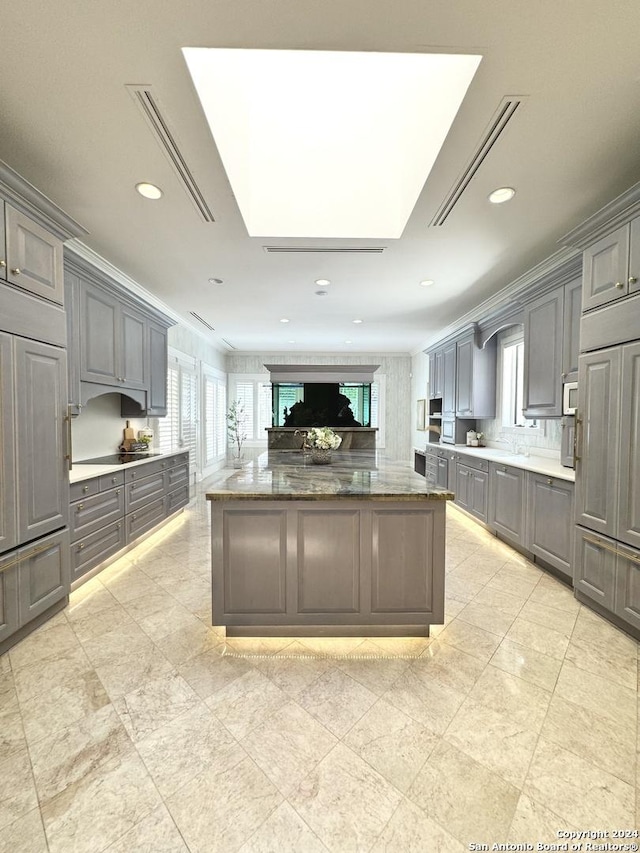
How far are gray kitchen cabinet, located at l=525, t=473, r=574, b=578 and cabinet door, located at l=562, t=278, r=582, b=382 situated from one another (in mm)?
919

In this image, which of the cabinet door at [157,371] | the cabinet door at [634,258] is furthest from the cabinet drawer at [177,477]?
the cabinet door at [634,258]

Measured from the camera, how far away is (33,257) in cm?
207

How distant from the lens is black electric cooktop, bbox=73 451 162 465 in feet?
11.0

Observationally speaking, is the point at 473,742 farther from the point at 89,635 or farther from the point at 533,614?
the point at 89,635

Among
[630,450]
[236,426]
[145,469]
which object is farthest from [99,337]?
[236,426]

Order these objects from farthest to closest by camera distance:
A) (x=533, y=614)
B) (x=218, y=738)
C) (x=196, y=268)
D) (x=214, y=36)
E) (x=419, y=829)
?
(x=196, y=268), (x=533, y=614), (x=218, y=738), (x=214, y=36), (x=419, y=829)

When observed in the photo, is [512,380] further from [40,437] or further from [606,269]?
[40,437]

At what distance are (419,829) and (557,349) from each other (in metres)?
3.39

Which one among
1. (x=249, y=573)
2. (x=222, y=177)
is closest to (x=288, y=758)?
(x=249, y=573)

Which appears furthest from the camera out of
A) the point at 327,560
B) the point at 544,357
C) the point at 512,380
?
the point at 512,380

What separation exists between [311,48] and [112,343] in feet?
9.62

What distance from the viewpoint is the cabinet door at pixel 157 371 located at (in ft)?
13.8

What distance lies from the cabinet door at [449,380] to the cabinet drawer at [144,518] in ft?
14.1

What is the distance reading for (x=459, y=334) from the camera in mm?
5160
